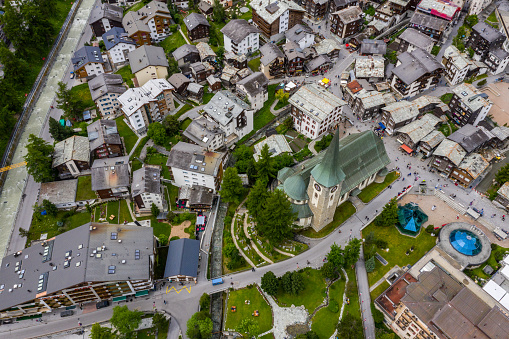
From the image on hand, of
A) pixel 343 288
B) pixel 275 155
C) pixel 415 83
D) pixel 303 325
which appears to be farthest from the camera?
pixel 415 83

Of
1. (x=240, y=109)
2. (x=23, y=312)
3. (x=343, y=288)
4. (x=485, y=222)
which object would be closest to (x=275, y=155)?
(x=240, y=109)

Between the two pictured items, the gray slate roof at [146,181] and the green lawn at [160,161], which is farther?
the green lawn at [160,161]

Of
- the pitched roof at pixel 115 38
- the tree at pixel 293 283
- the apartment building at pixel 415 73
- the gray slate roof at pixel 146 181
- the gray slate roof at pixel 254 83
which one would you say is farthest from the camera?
the pitched roof at pixel 115 38

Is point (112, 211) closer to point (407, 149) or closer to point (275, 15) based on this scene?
point (407, 149)

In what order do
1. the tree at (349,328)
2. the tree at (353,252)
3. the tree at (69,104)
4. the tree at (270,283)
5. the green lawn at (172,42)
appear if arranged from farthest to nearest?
the green lawn at (172,42) → the tree at (69,104) → the tree at (353,252) → the tree at (270,283) → the tree at (349,328)

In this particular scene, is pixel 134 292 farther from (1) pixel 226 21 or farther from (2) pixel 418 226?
(1) pixel 226 21

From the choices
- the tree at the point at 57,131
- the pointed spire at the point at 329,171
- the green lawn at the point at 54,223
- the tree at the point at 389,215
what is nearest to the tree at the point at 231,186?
the pointed spire at the point at 329,171

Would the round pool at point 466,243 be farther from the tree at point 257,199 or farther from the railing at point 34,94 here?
the railing at point 34,94

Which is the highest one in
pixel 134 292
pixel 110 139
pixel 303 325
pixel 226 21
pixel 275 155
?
pixel 226 21
